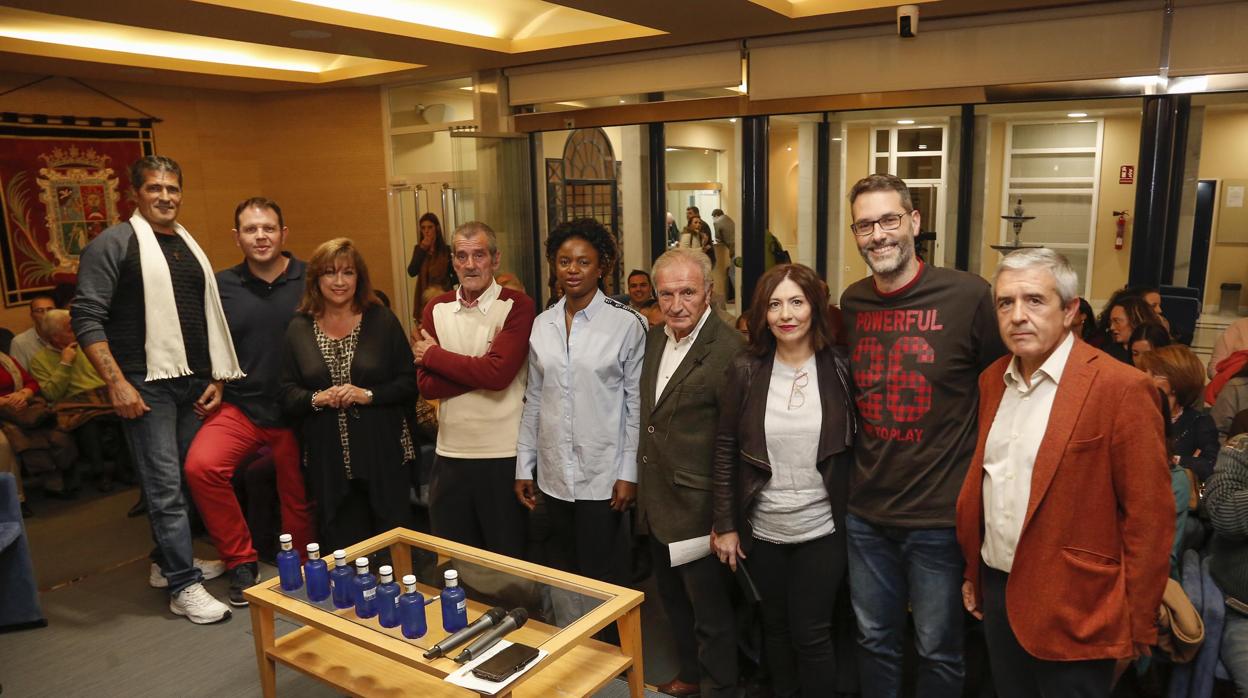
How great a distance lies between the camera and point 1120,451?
5.64 ft

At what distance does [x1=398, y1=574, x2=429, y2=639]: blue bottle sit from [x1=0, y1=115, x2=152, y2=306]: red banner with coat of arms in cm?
492

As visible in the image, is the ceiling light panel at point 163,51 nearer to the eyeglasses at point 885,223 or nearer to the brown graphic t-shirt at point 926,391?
the eyeglasses at point 885,223

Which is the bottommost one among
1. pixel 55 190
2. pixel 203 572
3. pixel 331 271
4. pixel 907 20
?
pixel 203 572

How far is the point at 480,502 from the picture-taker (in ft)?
9.84

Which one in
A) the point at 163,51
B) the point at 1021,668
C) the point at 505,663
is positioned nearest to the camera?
the point at 1021,668

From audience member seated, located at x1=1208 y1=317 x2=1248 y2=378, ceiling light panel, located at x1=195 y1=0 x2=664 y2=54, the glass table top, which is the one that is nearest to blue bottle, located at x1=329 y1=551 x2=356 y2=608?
→ the glass table top

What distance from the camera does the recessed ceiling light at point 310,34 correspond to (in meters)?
4.62

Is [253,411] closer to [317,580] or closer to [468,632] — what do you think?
[317,580]

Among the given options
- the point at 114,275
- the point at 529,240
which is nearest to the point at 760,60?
the point at 529,240

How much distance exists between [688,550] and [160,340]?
219cm

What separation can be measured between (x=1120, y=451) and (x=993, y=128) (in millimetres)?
3945

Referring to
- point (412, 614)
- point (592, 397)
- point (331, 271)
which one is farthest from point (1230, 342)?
point (331, 271)

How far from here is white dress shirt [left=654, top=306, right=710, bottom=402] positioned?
2488 mm

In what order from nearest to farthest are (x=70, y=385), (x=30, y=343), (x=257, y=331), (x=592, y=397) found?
(x=592, y=397), (x=257, y=331), (x=70, y=385), (x=30, y=343)
